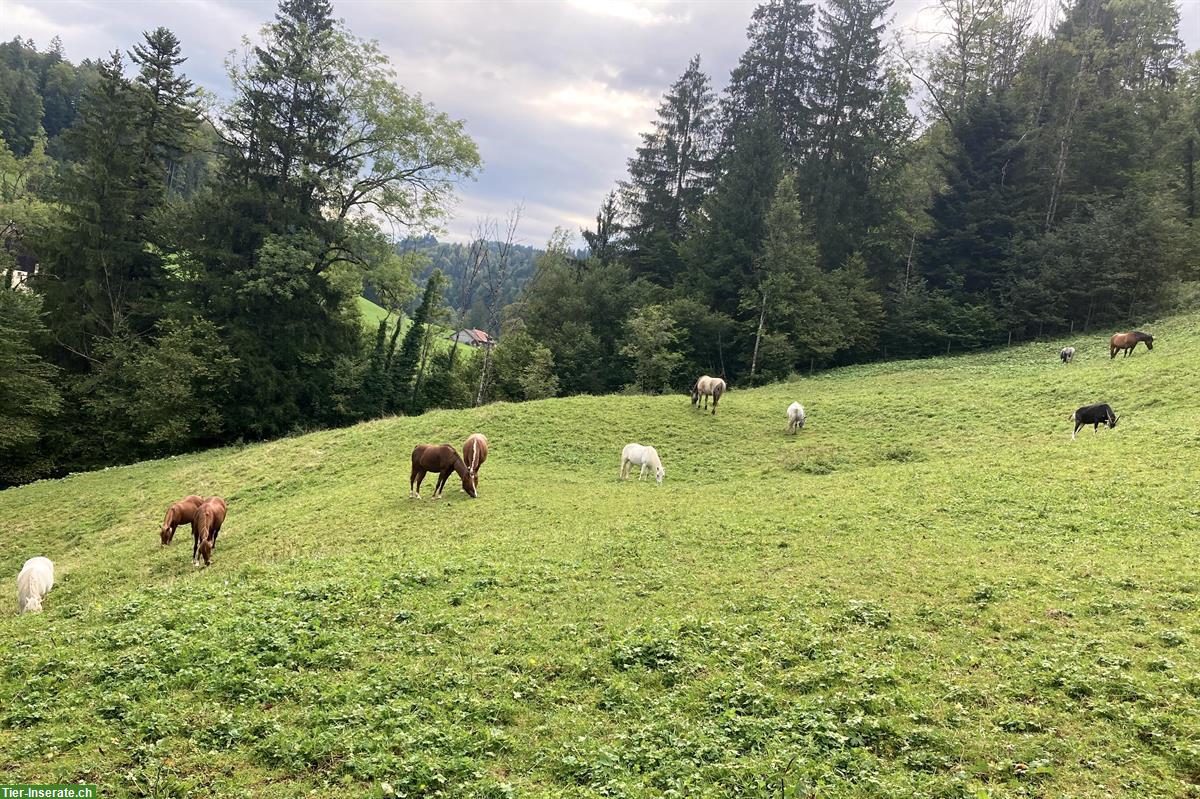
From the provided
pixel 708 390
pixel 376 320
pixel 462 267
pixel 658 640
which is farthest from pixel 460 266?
pixel 658 640

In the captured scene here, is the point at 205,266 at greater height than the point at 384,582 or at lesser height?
greater

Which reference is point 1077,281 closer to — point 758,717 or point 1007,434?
point 1007,434

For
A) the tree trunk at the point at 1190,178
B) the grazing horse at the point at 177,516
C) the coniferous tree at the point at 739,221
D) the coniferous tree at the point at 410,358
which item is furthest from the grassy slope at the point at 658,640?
the tree trunk at the point at 1190,178

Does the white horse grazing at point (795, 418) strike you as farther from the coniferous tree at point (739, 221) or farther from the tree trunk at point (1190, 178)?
the tree trunk at point (1190, 178)

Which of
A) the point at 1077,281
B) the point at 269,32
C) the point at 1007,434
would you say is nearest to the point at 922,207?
the point at 1077,281

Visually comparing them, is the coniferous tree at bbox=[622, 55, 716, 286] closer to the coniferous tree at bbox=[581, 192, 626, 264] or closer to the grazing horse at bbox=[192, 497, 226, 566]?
the coniferous tree at bbox=[581, 192, 626, 264]

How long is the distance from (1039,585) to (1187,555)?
8.39 ft

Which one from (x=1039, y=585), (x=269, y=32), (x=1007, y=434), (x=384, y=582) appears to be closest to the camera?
(x=1039, y=585)

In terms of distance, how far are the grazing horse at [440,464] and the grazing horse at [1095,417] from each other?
57.5ft

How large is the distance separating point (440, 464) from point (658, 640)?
9935mm

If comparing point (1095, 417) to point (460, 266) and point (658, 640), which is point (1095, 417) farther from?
point (460, 266)

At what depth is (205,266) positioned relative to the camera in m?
31.3

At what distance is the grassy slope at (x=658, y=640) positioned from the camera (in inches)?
195

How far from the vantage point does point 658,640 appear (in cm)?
723
